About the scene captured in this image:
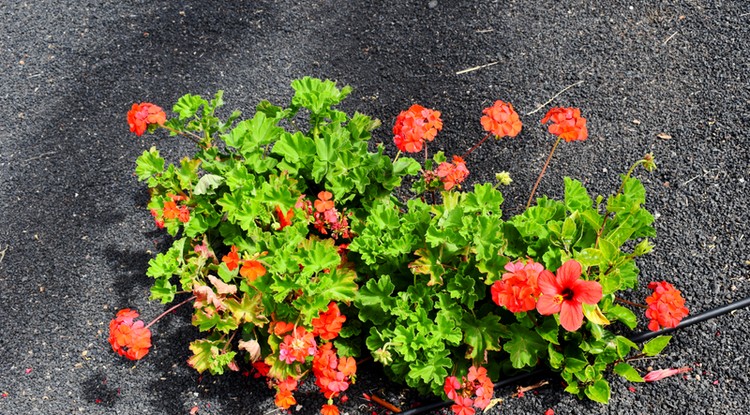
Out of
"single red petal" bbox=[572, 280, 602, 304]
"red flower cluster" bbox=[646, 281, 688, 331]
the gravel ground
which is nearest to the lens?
"single red petal" bbox=[572, 280, 602, 304]

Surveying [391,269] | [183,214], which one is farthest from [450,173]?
[183,214]

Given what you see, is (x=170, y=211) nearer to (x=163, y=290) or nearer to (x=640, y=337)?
(x=163, y=290)

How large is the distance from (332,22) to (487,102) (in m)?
1.00

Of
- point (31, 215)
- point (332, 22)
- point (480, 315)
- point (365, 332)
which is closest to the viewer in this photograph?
point (480, 315)

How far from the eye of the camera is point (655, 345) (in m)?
2.37

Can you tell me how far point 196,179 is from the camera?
2617 mm

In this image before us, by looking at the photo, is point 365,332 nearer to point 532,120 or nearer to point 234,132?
point 234,132

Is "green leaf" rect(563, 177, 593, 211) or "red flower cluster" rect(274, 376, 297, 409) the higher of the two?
"green leaf" rect(563, 177, 593, 211)

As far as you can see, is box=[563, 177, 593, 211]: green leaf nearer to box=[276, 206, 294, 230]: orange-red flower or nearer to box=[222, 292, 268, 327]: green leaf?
box=[276, 206, 294, 230]: orange-red flower

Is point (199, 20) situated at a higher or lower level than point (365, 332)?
higher

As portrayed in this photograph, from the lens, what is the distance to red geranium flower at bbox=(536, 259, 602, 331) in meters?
1.92

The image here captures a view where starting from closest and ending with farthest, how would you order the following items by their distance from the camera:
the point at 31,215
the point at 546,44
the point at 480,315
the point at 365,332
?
the point at 480,315 → the point at 365,332 → the point at 31,215 → the point at 546,44

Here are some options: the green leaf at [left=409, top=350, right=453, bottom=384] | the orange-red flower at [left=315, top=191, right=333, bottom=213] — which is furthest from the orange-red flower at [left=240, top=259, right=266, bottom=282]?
the green leaf at [left=409, top=350, right=453, bottom=384]

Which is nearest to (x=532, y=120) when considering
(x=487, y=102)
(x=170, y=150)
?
(x=487, y=102)
